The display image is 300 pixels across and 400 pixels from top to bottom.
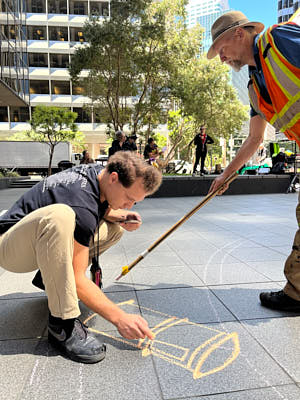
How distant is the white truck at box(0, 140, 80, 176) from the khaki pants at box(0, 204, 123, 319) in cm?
2146

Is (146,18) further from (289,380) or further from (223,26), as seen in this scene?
(289,380)

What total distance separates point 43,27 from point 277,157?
37.2m

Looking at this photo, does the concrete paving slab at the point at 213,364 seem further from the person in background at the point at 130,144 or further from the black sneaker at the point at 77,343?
the person in background at the point at 130,144

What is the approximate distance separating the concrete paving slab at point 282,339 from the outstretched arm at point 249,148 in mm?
1024

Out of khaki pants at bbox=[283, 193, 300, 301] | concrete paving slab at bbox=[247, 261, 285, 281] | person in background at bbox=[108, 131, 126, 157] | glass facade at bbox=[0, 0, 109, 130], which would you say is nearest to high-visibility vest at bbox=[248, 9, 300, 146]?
khaki pants at bbox=[283, 193, 300, 301]

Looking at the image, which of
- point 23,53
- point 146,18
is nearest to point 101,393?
point 146,18

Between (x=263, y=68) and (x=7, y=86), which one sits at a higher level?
(x=7, y=86)

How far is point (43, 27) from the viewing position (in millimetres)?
39219

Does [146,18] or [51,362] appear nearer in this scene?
[51,362]

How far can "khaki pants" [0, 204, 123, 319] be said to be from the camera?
170 centimetres

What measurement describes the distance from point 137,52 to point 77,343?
50.8 feet

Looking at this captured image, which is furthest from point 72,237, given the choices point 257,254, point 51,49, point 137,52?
point 51,49

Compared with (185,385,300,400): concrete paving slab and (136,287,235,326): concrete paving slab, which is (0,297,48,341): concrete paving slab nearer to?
(136,287,235,326): concrete paving slab

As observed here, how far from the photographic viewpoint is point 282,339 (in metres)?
1.97
